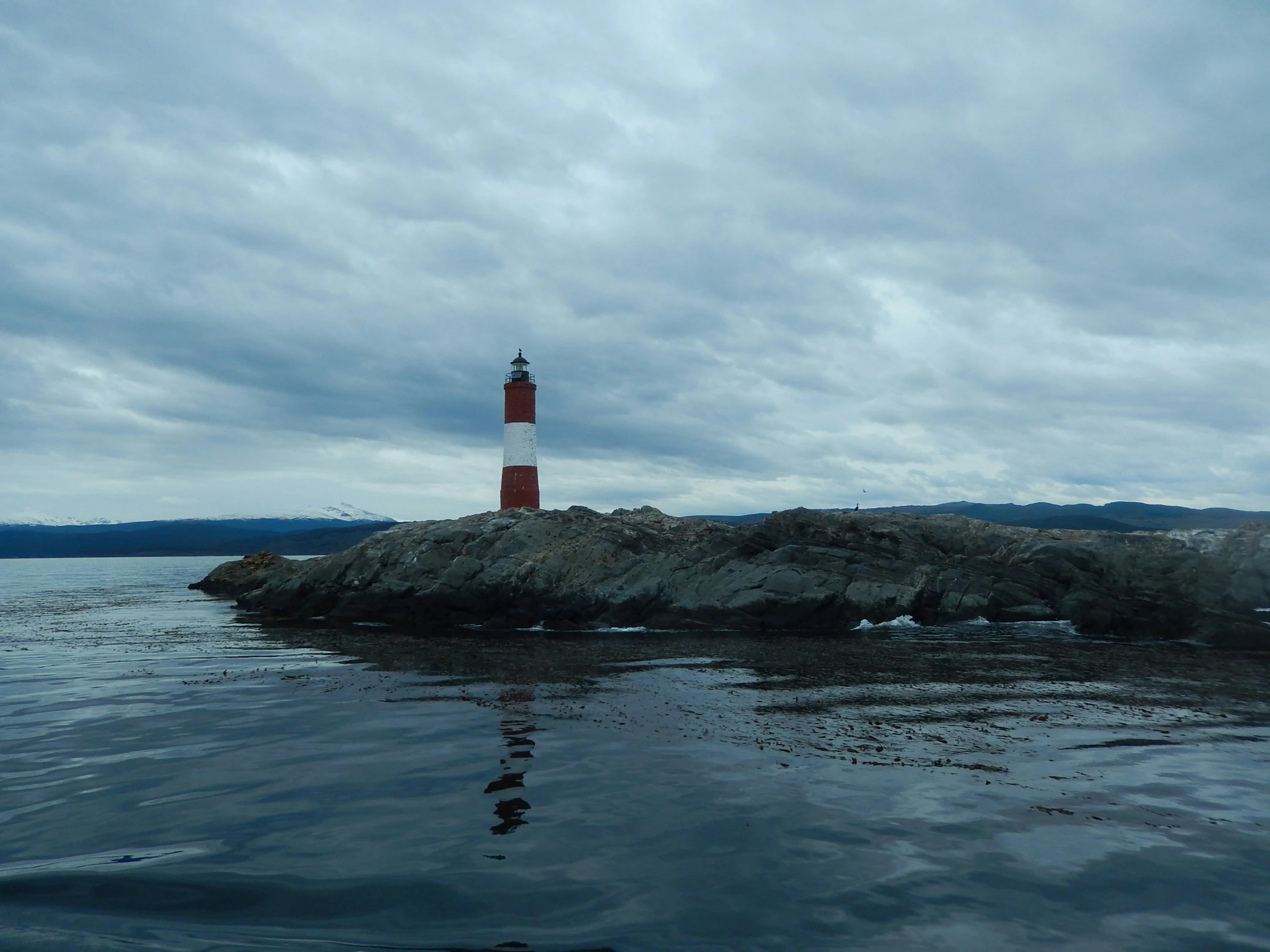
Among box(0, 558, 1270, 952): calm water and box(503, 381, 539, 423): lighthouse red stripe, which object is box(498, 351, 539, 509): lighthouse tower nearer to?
box(503, 381, 539, 423): lighthouse red stripe

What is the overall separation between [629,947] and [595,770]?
4.53 m

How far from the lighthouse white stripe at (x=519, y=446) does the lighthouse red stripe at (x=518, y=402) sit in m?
0.36

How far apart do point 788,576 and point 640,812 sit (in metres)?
22.1

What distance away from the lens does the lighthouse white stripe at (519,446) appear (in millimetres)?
48156

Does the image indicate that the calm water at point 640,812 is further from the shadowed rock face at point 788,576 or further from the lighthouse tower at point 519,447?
the lighthouse tower at point 519,447

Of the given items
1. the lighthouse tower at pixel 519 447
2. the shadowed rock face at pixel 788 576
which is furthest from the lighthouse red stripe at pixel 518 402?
the shadowed rock face at pixel 788 576

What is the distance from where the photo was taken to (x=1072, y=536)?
3703 cm

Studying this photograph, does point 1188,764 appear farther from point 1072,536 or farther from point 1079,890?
point 1072,536

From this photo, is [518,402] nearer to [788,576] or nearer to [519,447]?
[519,447]

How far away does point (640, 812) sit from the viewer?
866 centimetres

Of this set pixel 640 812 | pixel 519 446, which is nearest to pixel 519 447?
pixel 519 446

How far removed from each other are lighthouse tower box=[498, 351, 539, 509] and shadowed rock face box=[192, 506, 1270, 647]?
281 inches

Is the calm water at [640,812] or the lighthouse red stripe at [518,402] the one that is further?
the lighthouse red stripe at [518,402]

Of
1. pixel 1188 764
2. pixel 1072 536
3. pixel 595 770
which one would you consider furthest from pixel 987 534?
pixel 595 770
